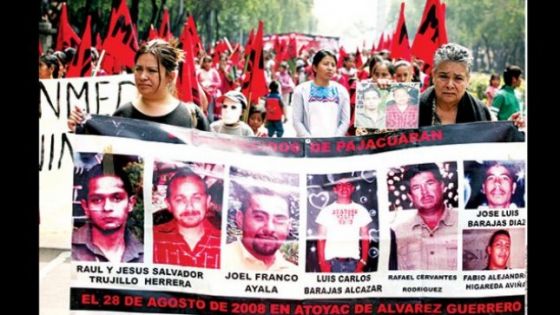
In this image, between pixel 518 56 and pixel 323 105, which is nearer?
pixel 323 105

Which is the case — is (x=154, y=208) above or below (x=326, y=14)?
below

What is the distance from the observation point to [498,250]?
6.22 m

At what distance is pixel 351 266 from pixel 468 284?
52 cm

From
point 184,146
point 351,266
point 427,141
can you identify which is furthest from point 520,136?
point 184,146

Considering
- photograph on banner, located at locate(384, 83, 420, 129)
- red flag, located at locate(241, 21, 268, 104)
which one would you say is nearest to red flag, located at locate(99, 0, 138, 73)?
red flag, located at locate(241, 21, 268, 104)

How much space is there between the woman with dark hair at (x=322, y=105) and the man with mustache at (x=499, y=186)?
4083 millimetres

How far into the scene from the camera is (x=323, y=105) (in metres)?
10.4

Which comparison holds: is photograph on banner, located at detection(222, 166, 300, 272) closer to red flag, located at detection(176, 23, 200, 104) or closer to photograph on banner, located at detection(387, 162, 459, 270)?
photograph on banner, located at detection(387, 162, 459, 270)

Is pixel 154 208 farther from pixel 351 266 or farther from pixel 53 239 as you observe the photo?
pixel 53 239

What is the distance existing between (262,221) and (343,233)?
35 cm

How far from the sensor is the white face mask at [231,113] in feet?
33.1

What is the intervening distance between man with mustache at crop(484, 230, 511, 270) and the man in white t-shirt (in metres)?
0.55

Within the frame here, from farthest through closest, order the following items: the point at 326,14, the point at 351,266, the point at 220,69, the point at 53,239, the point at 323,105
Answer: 1. the point at 326,14
2. the point at 220,69
3. the point at 53,239
4. the point at 323,105
5. the point at 351,266

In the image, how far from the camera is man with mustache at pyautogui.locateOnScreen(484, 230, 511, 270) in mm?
6203
